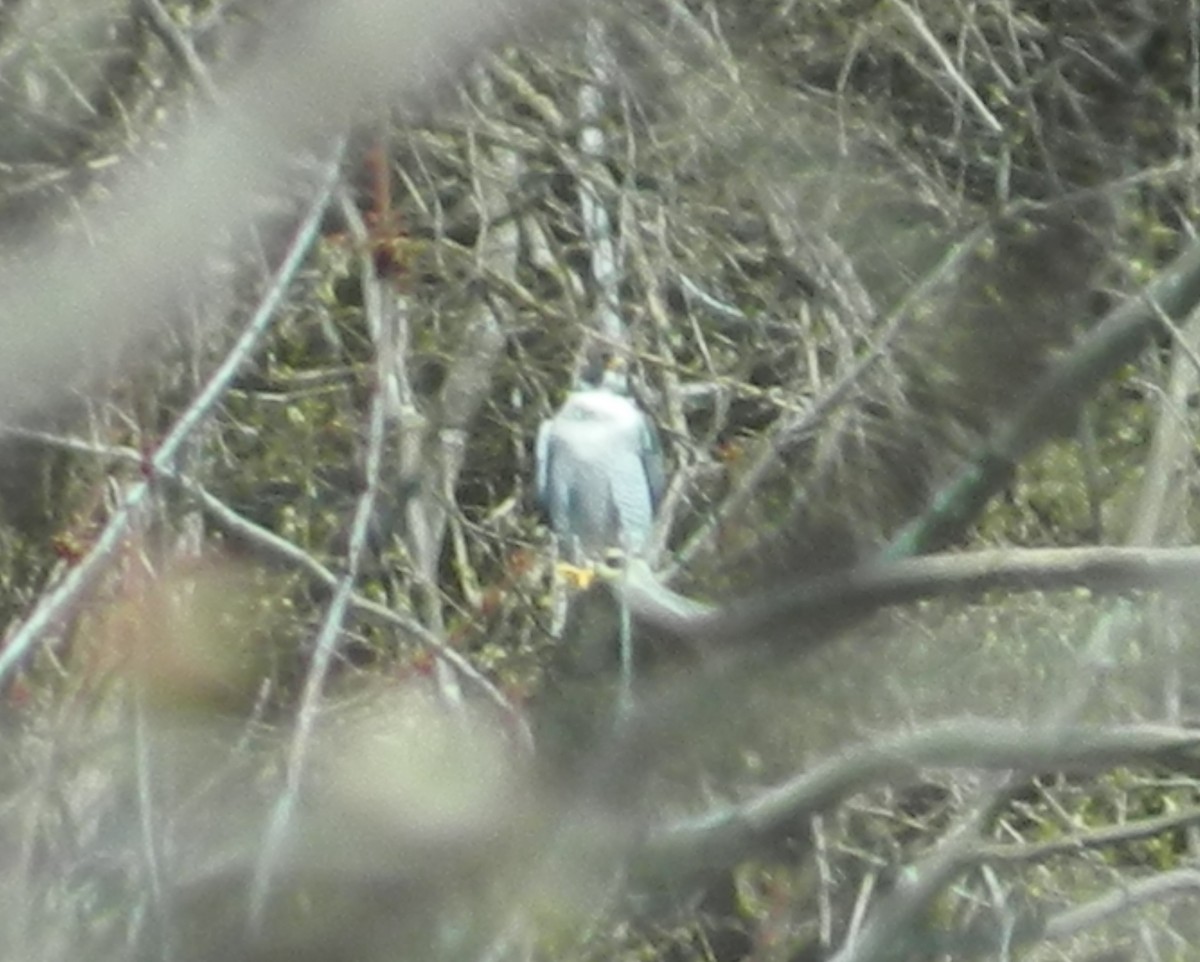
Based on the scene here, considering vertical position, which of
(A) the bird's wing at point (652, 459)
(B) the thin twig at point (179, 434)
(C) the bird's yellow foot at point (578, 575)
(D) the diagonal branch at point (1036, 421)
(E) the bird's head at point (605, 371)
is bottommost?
(A) the bird's wing at point (652, 459)

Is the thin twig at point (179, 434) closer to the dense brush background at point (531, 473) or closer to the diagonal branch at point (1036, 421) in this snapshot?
the dense brush background at point (531, 473)

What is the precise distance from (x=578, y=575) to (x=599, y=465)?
0.45 metres

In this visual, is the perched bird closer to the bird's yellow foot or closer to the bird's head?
the bird's head

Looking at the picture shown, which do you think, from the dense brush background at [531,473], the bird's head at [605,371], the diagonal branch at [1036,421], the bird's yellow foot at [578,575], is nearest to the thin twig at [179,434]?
the dense brush background at [531,473]

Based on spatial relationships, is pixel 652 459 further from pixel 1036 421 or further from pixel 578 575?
pixel 1036 421

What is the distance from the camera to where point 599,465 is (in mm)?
2840

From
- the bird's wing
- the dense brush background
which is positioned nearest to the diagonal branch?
the dense brush background

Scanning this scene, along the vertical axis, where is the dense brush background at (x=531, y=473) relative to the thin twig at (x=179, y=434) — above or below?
below

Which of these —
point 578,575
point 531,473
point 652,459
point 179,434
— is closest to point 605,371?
point 652,459

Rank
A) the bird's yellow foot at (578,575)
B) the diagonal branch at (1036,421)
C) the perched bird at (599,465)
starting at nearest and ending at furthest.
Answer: the diagonal branch at (1036,421)
the bird's yellow foot at (578,575)
the perched bird at (599,465)

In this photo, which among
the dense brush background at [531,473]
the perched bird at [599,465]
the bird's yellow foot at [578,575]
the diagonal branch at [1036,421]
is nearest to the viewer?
the dense brush background at [531,473]

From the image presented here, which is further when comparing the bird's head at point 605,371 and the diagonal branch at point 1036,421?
the bird's head at point 605,371

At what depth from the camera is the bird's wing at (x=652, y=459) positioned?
296 centimetres

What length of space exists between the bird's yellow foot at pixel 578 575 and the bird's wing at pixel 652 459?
0.33 metres
